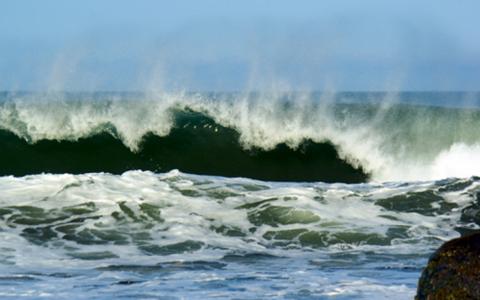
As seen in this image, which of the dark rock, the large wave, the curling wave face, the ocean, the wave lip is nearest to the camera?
the dark rock

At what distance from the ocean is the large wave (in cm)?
4

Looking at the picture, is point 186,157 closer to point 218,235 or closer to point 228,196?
point 228,196

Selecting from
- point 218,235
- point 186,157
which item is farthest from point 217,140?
point 218,235

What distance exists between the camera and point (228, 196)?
1252 cm

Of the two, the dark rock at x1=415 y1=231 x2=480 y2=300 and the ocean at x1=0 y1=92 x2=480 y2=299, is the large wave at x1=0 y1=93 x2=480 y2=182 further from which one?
the dark rock at x1=415 y1=231 x2=480 y2=300

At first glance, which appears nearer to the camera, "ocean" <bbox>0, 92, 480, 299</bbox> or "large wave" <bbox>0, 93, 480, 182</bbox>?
"ocean" <bbox>0, 92, 480, 299</bbox>

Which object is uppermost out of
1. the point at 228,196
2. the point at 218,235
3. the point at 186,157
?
the point at 186,157

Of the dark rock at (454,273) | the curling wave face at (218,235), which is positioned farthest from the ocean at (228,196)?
the dark rock at (454,273)

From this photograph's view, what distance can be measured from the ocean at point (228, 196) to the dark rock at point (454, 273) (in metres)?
2.26

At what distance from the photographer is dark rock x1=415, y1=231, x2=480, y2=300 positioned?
4617 mm

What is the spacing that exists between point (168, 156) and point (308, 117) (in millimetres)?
3389

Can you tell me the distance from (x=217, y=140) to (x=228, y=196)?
19.8ft

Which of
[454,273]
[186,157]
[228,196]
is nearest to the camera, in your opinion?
[454,273]

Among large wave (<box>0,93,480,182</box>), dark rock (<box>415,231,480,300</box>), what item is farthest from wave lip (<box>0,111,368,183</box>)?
dark rock (<box>415,231,480,300</box>)
